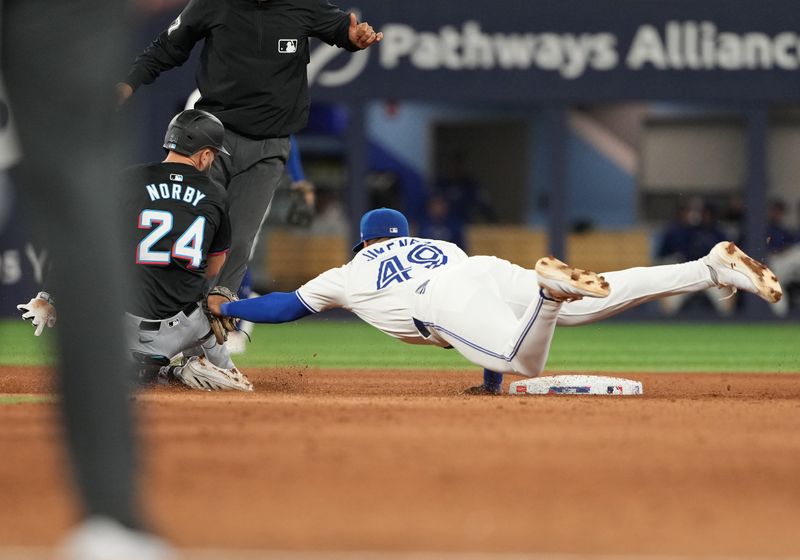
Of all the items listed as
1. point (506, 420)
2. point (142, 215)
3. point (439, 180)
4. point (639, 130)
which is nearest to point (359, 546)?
point (506, 420)

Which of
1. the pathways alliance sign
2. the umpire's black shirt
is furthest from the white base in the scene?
the pathways alliance sign

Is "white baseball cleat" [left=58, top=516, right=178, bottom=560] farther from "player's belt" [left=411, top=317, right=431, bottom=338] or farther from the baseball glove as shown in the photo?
the baseball glove

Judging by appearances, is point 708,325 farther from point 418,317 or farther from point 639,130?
point 418,317

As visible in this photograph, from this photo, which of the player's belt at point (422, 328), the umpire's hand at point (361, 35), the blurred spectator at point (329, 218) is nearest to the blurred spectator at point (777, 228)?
the blurred spectator at point (329, 218)

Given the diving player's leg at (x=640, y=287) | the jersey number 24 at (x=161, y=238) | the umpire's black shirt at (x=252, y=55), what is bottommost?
the diving player's leg at (x=640, y=287)

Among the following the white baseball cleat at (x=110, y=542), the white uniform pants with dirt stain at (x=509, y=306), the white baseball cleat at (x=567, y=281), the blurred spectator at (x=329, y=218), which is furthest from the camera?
the blurred spectator at (x=329, y=218)

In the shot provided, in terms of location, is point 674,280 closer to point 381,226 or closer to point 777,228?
point 381,226

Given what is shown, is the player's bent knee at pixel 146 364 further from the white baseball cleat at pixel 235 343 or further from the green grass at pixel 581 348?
the white baseball cleat at pixel 235 343
